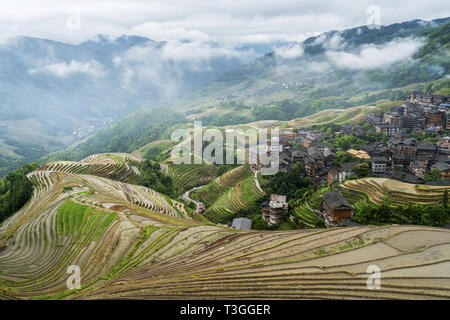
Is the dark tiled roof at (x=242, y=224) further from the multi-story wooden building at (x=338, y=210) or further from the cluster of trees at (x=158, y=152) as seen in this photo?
the cluster of trees at (x=158, y=152)

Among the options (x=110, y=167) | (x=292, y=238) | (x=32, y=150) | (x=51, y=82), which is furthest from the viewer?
(x=51, y=82)

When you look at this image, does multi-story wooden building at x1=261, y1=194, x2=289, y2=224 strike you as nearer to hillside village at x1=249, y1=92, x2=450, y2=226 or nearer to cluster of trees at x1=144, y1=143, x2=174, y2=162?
hillside village at x1=249, y1=92, x2=450, y2=226

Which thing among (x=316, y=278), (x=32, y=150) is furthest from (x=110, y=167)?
(x=32, y=150)

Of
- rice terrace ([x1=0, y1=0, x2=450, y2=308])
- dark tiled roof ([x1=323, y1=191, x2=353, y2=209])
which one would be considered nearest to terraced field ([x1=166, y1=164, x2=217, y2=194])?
rice terrace ([x1=0, y1=0, x2=450, y2=308])

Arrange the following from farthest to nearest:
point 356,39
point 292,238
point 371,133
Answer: point 356,39
point 371,133
point 292,238

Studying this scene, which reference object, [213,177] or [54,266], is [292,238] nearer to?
[54,266]

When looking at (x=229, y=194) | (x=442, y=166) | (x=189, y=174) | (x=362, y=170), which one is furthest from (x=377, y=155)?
(x=189, y=174)
